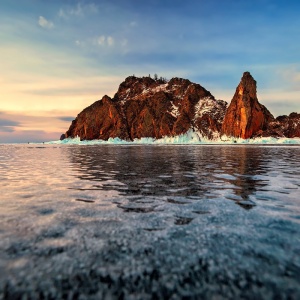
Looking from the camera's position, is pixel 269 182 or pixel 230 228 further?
pixel 269 182

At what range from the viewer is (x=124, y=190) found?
12.4m

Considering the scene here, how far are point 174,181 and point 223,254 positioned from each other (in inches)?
383

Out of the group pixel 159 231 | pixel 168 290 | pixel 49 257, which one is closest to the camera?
pixel 168 290

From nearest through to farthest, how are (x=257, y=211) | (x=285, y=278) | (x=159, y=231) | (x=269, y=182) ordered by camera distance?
(x=285, y=278)
(x=159, y=231)
(x=257, y=211)
(x=269, y=182)

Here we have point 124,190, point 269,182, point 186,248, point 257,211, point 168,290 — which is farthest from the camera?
point 269,182

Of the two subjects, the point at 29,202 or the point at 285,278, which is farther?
the point at 29,202

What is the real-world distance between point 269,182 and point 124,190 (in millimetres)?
8350

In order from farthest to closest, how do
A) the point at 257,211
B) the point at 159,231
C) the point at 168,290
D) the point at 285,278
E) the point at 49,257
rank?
the point at 257,211 < the point at 159,231 < the point at 49,257 < the point at 285,278 < the point at 168,290

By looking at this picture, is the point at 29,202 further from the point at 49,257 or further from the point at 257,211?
the point at 257,211

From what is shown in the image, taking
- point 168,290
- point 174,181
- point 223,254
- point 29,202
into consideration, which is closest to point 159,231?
point 223,254

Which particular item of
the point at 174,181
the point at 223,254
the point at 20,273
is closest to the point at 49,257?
the point at 20,273

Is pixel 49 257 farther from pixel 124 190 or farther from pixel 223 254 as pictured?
pixel 124 190

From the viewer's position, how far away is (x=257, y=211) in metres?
8.56

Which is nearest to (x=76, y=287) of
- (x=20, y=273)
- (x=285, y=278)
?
(x=20, y=273)
